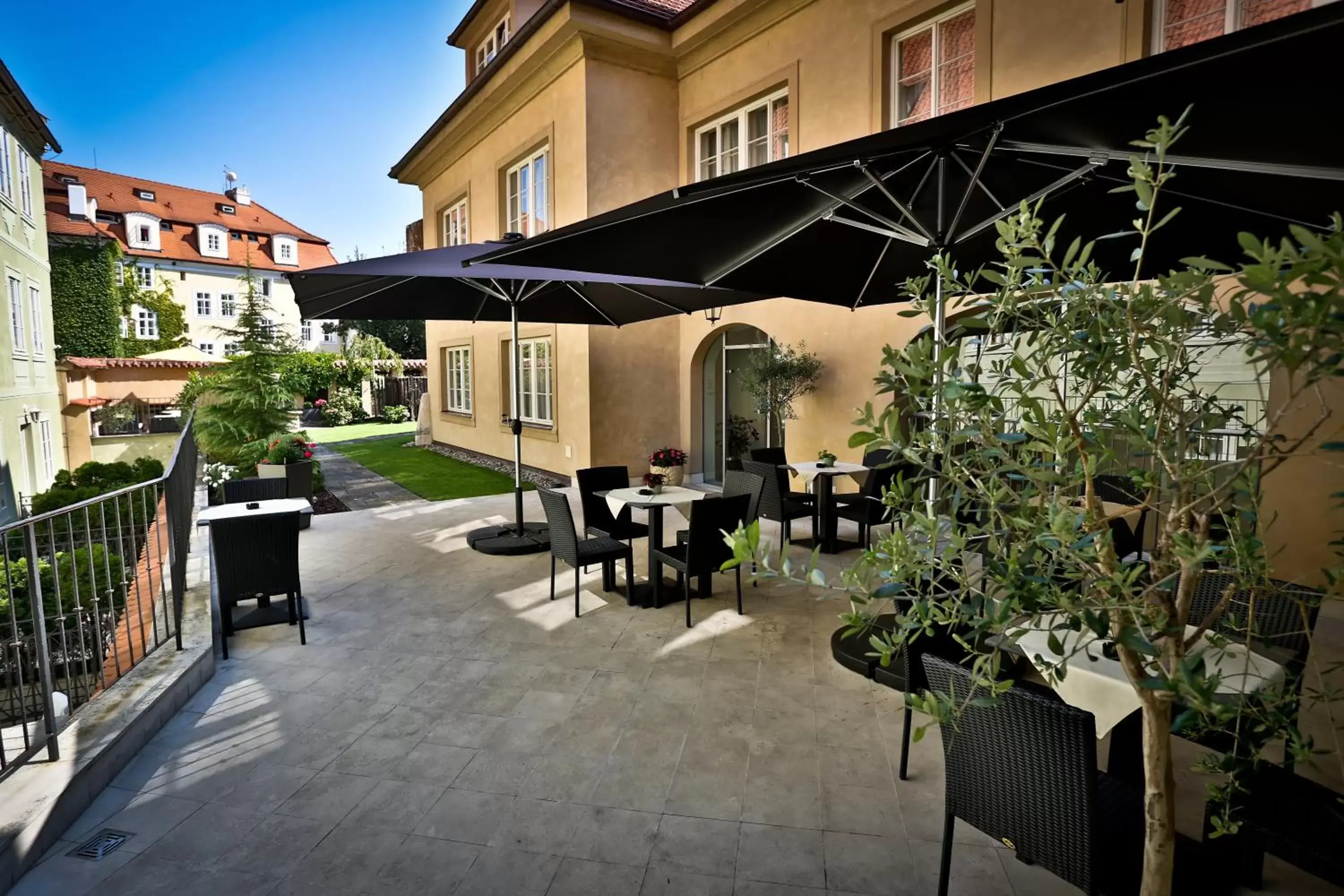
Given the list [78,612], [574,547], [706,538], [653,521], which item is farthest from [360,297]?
[706,538]

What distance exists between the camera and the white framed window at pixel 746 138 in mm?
9867

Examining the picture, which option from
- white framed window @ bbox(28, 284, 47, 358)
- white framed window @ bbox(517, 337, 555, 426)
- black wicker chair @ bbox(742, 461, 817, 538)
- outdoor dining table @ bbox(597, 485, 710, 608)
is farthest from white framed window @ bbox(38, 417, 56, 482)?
black wicker chair @ bbox(742, 461, 817, 538)

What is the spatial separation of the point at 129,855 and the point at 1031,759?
3.36m

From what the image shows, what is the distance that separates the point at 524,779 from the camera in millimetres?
3305

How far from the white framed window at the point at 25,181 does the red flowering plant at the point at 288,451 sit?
11.7m

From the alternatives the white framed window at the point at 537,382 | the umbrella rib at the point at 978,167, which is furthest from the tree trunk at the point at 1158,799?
the white framed window at the point at 537,382

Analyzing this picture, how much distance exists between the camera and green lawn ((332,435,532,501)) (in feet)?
38.1

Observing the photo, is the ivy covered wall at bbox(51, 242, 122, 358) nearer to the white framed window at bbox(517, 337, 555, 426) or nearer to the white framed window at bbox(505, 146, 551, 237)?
the white framed window at bbox(505, 146, 551, 237)

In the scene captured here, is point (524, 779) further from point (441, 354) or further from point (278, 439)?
point (441, 354)

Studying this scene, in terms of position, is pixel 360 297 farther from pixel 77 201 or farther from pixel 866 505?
pixel 77 201

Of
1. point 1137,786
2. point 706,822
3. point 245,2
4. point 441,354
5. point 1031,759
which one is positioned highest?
point 245,2

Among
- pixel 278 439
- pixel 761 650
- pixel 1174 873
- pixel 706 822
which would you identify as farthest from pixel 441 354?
pixel 1174 873

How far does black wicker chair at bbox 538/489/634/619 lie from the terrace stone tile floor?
45 cm

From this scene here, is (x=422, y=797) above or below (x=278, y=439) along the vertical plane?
below
